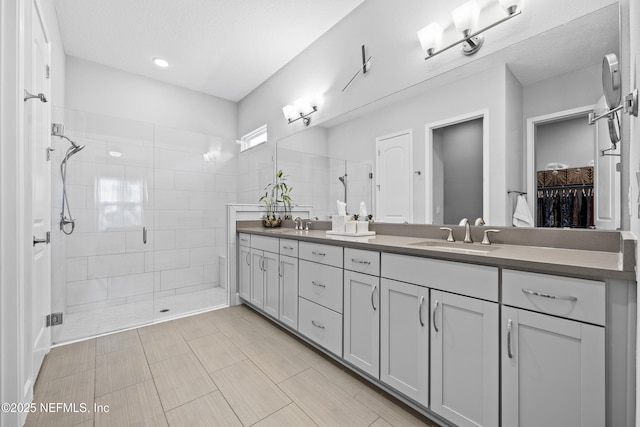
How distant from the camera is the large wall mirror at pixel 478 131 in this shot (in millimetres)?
1284

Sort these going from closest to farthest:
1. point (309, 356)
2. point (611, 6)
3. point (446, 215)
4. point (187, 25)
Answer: point (611, 6) → point (446, 215) → point (309, 356) → point (187, 25)

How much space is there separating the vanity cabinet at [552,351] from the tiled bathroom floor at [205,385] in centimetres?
55

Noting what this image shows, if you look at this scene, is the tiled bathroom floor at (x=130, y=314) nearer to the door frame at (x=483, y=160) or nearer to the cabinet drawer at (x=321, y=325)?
the cabinet drawer at (x=321, y=325)

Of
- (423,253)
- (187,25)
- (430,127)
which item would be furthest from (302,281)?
(187,25)

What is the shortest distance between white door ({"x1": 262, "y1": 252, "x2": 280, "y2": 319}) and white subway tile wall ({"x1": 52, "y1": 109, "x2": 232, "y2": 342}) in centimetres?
95

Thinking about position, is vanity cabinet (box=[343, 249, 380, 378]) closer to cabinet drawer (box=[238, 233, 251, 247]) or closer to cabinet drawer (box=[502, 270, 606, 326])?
cabinet drawer (box=[502, 270, 606, 326])

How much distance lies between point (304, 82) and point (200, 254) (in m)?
2.40

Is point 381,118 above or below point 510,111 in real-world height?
above

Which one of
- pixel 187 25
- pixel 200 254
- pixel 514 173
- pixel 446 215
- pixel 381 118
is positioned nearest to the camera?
pixel 514 173

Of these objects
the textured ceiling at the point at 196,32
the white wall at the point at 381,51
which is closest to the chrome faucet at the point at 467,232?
the white wall at the point at 381,51

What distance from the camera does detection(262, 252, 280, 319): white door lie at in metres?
2.36

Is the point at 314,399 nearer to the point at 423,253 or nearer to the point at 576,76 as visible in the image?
the point at 423,253

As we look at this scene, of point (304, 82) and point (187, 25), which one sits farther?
point (304, 82)

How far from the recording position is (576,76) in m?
1.28
